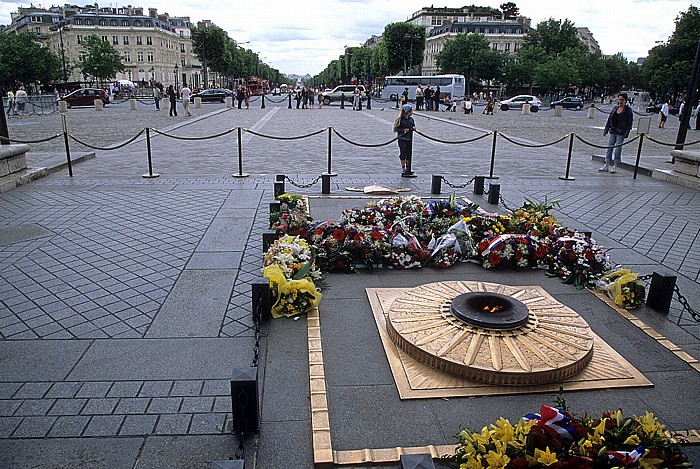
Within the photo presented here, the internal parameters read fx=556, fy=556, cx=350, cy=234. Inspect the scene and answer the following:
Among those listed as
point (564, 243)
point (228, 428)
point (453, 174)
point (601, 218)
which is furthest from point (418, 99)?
point (228, 428)

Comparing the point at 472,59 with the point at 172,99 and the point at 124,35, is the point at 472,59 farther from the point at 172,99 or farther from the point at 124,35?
the point at 124,35

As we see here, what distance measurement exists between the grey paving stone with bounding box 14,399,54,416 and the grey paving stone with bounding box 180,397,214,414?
36.1 inches

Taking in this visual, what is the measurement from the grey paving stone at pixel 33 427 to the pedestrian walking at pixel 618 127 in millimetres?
13434

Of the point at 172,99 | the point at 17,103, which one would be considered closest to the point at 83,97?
the point at 17,103

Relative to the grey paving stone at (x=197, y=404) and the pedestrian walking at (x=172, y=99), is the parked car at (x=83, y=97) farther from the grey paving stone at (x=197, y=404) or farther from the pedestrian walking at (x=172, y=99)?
the grey paving stone at (x=197, y=404)

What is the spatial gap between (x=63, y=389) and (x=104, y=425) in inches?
25.1

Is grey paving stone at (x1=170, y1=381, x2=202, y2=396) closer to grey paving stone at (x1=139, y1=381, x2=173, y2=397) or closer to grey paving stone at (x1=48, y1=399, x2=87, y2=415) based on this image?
grey paving stone at (x1=139, y1=381, x2=173, y2=397)

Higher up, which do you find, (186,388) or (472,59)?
(472,59)

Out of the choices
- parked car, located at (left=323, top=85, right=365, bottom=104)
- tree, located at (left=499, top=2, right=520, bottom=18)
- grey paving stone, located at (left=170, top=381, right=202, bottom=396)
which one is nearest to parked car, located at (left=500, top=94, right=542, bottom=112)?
parked car, located at (left=323, top=85, right=365, bottom=104)

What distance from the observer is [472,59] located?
76.8 metres

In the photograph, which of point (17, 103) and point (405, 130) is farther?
point (17, 103)

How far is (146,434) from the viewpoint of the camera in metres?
3.53

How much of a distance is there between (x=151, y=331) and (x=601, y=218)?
23.9 feet

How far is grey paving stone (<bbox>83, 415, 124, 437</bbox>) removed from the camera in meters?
3.53
